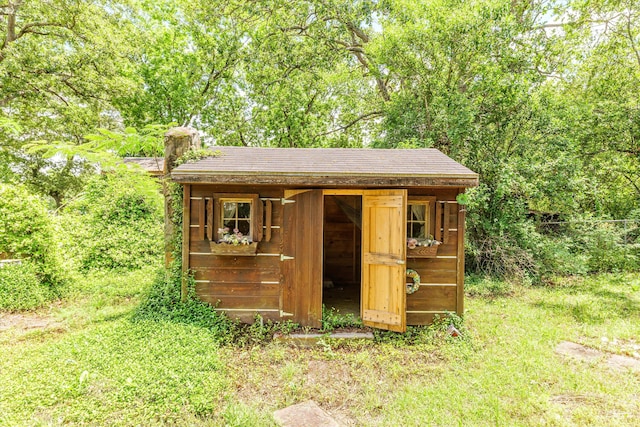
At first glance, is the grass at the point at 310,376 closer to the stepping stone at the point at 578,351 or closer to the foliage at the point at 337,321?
the stepping stone at the point at 578,351

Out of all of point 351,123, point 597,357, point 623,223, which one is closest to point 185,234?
point 597,357

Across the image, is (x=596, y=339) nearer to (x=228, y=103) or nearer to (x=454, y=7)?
(x=454, y=7)

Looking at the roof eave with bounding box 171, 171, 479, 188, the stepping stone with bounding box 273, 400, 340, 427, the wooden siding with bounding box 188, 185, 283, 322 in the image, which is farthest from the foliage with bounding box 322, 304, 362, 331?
the roof eave with bounding box 171, 171, 479, 188

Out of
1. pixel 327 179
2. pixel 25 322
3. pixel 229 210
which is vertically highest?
pixel 327 179

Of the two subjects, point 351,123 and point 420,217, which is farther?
point 351,123

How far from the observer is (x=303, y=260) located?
473cm

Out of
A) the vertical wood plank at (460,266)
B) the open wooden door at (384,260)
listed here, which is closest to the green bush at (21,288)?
the open wooden door at (384,260)

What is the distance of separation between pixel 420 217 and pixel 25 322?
6.23 meters

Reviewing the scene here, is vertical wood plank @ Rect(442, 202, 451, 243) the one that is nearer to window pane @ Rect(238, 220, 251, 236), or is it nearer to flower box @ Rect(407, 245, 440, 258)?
flower box @ Rect(407, 245, 440, 258)

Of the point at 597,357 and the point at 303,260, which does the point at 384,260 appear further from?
the point at 597,357

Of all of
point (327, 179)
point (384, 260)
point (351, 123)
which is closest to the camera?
point (327, 179)

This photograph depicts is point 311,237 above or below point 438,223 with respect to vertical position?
below

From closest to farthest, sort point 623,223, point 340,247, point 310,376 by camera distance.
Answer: point 310,376 → point 340,247 → point 623,223

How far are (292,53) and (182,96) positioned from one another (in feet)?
17.6
